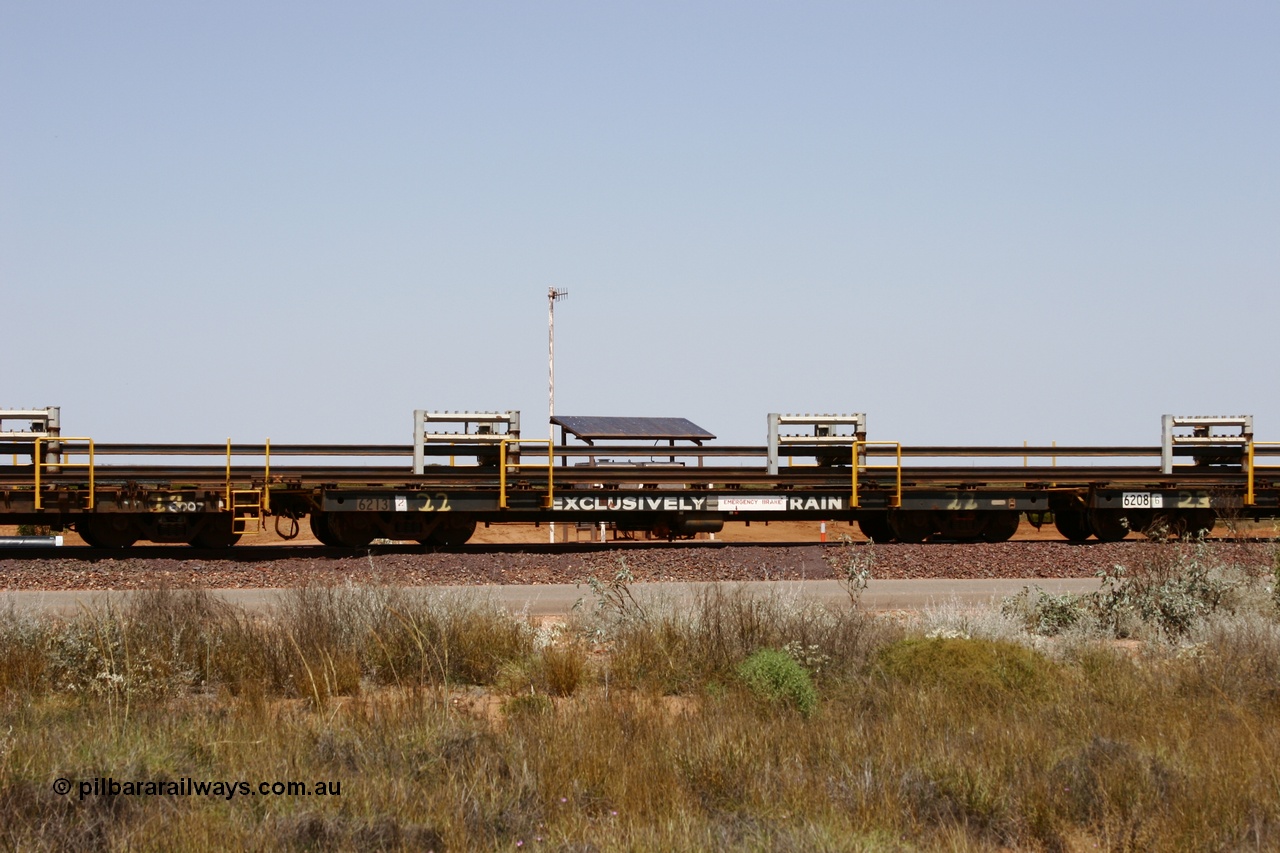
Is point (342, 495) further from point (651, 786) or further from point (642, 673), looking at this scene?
point (651, 786)

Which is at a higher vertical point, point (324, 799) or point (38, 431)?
point (38, 431)

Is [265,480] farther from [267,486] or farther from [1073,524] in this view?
[1073,524]

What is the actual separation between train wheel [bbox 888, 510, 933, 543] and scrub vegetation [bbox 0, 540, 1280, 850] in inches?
410

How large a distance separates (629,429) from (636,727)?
1492 cm

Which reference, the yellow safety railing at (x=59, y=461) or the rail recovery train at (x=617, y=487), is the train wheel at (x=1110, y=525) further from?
the yellow safety railing at (x=59, y=461)

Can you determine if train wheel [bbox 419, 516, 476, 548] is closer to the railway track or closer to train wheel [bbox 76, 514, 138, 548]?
the railway track

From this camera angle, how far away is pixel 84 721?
23.3 ft

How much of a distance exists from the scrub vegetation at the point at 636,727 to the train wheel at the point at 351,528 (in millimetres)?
9363

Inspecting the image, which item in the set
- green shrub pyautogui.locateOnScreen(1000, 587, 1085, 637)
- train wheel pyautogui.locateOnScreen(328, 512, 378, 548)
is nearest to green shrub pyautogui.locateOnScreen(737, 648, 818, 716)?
green shrub pyautogui.locateOnScreen(1000, 587, 1085, 637)

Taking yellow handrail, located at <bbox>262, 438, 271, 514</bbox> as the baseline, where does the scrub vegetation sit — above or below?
below

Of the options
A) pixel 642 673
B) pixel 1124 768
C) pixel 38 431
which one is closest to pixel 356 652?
pixel 642 673

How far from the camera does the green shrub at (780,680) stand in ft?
26.3

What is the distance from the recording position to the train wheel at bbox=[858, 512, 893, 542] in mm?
22119

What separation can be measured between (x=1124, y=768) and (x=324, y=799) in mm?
4168
